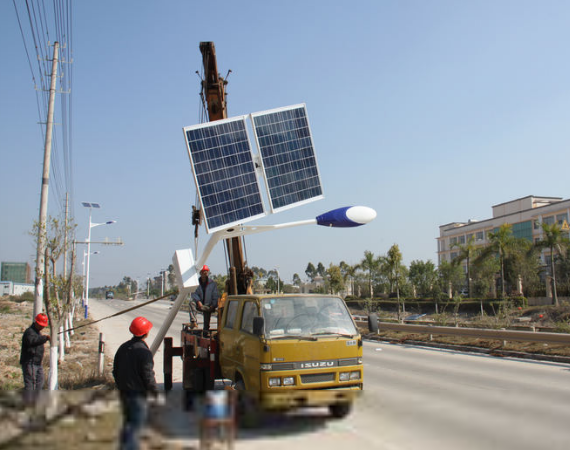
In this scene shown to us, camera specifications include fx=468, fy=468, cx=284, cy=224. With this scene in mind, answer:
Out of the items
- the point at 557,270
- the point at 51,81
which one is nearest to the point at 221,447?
the point at 51,81

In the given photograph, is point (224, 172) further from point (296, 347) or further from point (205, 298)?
point (296, 347)

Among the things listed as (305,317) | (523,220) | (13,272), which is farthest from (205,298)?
(13,272)

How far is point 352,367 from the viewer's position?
22.5 feet

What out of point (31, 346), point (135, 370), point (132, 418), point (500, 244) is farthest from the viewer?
point (500, 244)

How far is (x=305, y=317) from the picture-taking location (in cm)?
718

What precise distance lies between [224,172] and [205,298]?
300cm

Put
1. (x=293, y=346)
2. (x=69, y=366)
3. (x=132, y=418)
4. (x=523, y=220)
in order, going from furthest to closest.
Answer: (x=523, y=220) < (x=69, y=366) < (x=293, y=346) < (x=132, y=418)

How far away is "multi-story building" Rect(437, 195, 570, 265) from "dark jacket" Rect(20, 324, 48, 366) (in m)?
63.7

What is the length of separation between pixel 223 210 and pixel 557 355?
11.5 m

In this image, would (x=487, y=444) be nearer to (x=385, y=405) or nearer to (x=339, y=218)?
(x=385, y=405)

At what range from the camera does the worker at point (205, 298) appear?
1059 centimetres

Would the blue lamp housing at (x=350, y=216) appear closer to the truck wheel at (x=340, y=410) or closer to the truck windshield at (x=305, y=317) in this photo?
the truck windshield at (x=305, y=317)

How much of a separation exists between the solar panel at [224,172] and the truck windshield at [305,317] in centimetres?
392

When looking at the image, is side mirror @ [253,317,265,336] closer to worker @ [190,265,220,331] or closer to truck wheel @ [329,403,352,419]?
truck wheel @ [329,403,352,419]
